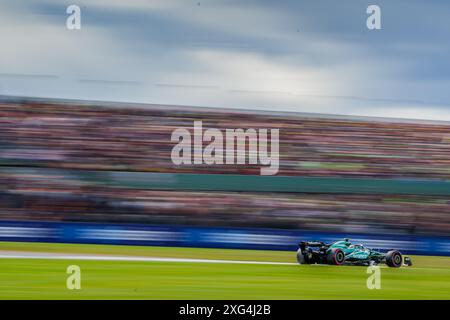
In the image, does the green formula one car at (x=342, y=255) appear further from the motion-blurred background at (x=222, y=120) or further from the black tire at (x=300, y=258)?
the motion-blurred background at (x=222, y=120)

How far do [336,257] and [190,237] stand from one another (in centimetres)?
213

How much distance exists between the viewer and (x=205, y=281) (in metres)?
6.34

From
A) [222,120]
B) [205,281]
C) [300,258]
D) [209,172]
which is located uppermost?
[222,120]

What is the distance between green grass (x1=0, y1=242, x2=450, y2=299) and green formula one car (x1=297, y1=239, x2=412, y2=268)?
10 centimetres

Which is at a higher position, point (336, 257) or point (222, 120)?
point (222, 120)

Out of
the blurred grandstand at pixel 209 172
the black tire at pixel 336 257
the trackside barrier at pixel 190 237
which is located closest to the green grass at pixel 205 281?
the black tire at pixel 336 257

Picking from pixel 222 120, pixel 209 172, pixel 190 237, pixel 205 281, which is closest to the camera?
pixel 205 281

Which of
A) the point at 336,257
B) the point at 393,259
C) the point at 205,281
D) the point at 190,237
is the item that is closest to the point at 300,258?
the point at 336,257

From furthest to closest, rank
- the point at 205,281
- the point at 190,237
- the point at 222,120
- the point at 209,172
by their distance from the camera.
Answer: the point at 190,237 < the point at 209,172 < the point at 222,120 < the point at 205,281

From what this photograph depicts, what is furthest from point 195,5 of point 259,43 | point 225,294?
point 225,294

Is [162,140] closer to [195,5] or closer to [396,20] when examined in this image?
[195,5]

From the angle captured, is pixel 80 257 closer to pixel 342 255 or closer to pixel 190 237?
pixel 190 237

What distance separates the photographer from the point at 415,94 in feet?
22.5

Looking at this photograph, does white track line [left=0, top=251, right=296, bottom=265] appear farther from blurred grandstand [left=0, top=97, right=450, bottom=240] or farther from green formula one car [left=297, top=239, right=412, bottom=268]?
blurred grandstand [left=0, top=97, right=450, bottom=240]
